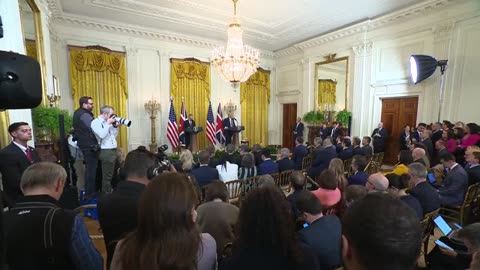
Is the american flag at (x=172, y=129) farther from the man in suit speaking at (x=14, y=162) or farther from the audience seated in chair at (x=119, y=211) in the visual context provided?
the audience seated in chair at (x=119, y=211)

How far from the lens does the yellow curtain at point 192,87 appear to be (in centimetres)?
831

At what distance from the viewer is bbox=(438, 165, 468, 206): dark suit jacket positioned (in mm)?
2924

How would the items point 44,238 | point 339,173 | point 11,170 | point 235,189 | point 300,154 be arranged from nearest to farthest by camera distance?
point 44,238 < point 11,170 < point 339,173 < point 235,189 < point 300,154

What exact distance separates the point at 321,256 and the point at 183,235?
3.32 ft

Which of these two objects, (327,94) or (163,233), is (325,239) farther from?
(327,94)

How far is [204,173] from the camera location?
10.9 ft

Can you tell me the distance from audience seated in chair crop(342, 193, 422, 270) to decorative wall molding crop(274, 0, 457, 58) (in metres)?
7.42

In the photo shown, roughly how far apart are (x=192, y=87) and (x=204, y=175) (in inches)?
235

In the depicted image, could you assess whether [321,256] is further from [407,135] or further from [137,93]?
[137,93]

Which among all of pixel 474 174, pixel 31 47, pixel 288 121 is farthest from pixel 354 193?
pixel 288 121

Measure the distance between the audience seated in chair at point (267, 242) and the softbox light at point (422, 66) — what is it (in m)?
6.61

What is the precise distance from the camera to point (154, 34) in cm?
783

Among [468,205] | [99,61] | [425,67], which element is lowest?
[468,205]

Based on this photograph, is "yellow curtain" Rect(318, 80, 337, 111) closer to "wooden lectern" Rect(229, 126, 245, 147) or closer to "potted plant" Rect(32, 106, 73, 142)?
"wooden lectern" Rect(229, 126, 245, 147)
